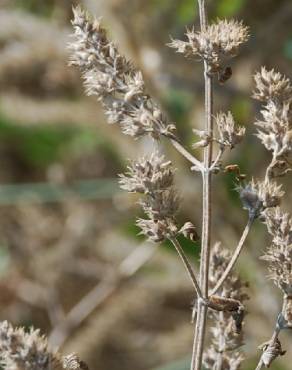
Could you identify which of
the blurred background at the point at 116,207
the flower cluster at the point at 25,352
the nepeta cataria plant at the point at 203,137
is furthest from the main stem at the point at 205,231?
the blurred background at the point at 116,207

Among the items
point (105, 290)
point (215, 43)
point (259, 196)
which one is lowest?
point (259, 196)

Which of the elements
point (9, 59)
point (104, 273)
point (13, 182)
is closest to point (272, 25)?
point (9, 59)

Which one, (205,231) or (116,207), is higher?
(116,207)

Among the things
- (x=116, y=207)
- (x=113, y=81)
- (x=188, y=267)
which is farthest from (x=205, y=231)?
(x=116, y=207)

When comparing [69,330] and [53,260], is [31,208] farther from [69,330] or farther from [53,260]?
[69,330]

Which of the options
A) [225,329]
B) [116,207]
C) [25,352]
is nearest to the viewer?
[25,352]

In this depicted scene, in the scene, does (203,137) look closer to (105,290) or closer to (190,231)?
(190,231)
